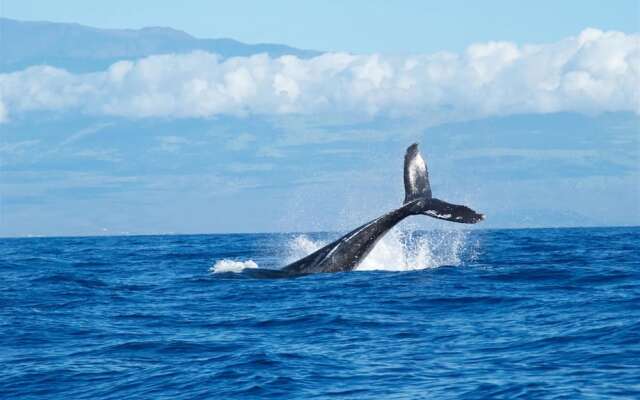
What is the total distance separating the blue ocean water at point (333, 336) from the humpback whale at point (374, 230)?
2.50 ft

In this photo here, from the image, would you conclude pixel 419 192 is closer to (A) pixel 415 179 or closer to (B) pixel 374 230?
(A) pixel 415 179

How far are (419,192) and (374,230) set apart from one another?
1.40 m

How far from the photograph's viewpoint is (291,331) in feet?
50.3

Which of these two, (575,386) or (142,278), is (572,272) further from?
(575,386)

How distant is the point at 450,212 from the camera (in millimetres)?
21469

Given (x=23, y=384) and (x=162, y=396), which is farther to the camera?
(x=23, y=384)

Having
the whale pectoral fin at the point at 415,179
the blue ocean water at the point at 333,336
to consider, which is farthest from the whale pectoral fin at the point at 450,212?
the blue ocean water at the point at 333,336

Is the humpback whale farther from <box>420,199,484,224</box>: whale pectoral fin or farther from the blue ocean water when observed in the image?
the blue ocean water

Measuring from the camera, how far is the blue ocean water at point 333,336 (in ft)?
37.8

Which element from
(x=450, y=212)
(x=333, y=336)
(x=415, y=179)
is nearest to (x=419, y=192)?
(x=415, y=179)

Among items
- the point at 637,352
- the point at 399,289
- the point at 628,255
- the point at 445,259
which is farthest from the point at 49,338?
the point at 628,255

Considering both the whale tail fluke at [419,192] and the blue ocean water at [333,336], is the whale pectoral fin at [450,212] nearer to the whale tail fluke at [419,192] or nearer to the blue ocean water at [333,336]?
the whale tail fluke at [419,192]

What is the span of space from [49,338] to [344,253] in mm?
9461

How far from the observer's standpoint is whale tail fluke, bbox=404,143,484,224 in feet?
71.2
